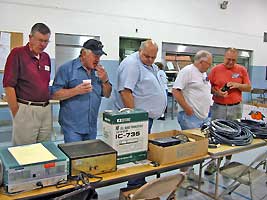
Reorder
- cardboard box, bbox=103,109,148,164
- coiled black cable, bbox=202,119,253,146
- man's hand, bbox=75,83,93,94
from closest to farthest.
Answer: cardboard box, bbox=103,109,148,164 → man's hand, bbox=75,83,93,94 → coiled black cable, bbox=202,119,253,146

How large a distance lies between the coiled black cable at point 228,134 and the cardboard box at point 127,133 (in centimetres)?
88

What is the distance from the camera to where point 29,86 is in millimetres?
2516

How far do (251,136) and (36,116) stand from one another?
6.61 feet

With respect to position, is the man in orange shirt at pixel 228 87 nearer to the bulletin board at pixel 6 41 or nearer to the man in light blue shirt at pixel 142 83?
the man in light blue shirt at pixel 142 83

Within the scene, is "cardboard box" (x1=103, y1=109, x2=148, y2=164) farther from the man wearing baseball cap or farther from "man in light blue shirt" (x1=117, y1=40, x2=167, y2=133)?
"man in light blue shirt" (x1=117, y1=40, x2=167, y2=133)

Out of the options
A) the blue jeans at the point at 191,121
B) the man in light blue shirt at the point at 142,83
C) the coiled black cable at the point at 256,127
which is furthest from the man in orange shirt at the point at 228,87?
the man in light blue shirt at the point at 142,83

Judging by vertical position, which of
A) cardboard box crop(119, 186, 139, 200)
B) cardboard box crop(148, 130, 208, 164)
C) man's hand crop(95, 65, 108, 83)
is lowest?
cardboard box crop(119, 186, 139, 200)

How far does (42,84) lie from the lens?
257 centimetres

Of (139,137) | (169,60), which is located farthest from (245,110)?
(169,60)

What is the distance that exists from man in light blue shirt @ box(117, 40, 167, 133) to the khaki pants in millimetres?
742

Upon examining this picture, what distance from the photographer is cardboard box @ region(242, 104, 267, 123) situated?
3361mm

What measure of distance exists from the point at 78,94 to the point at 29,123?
52 centimetres

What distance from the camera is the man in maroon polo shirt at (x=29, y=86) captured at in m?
2.44

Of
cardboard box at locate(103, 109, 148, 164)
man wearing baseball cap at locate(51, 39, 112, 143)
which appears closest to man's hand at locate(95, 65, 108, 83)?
man wearing baseball cap at locate(51, 39, 112, 143)
